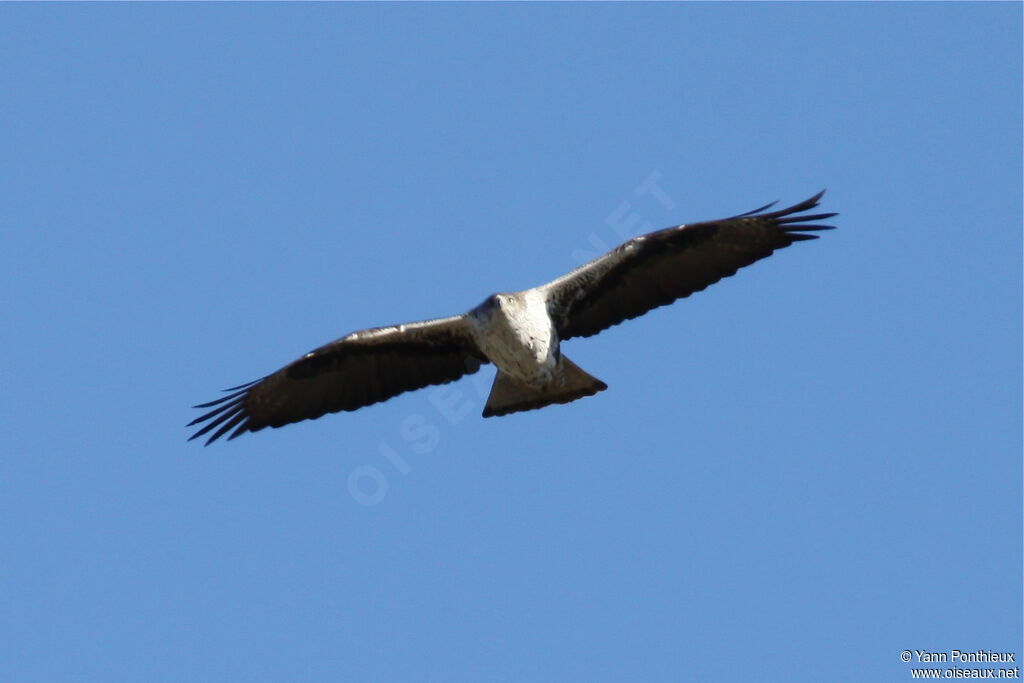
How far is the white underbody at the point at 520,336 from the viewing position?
1169 cm

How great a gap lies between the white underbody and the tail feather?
15cm

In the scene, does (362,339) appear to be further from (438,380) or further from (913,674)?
(913,674)

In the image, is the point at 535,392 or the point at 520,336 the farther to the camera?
the point at 535,392

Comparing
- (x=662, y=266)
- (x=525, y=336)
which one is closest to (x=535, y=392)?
(x=525, y=336)

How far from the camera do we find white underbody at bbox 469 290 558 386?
38.3ft

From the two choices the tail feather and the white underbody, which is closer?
the white underbody

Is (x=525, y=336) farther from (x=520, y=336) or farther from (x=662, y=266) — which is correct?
(x=662, y=266)

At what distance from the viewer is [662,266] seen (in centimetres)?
1232

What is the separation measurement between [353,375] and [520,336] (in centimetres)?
191

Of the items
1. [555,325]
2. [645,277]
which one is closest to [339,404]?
[555,325]

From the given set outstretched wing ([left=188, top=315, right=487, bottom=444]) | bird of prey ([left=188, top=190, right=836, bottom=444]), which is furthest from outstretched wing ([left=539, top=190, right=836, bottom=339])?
outstretched wing ([left=188, top=315, right=487, bottom=444])

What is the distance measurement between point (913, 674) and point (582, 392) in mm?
3638

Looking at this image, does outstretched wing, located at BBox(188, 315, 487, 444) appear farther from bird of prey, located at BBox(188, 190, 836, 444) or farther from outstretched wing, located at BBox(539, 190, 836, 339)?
outstretched wing, located at BBox(539, 190, 836, 339)

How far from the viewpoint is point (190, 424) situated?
12688 mm
